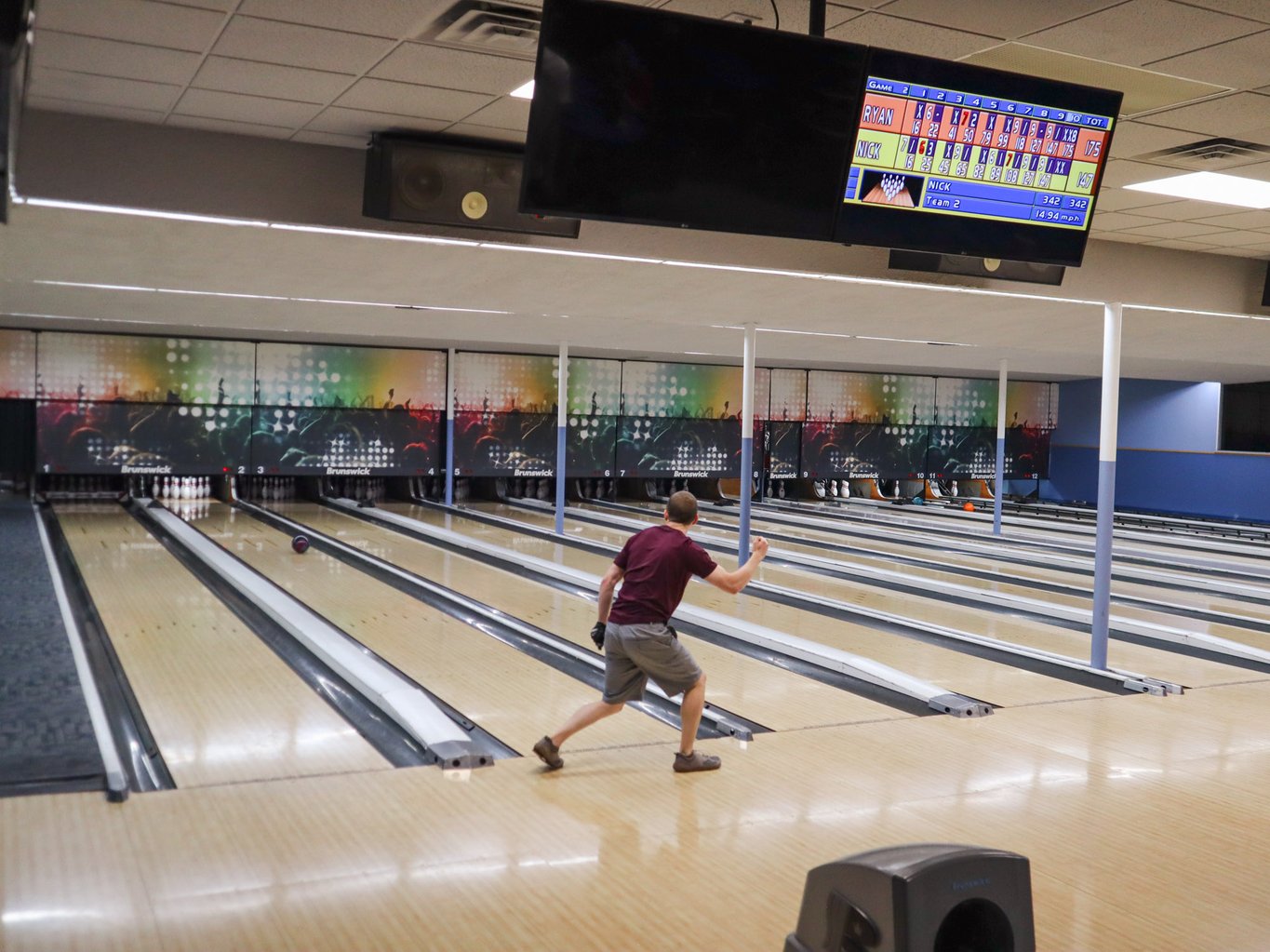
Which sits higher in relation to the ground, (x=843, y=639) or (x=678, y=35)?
(x=678, y=35)

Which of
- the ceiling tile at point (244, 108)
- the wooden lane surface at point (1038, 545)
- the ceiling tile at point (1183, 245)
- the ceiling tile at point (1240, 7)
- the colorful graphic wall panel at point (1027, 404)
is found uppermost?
the ceiling tile at point (244, 108)

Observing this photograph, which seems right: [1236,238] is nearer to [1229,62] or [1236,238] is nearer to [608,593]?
[1229,62]

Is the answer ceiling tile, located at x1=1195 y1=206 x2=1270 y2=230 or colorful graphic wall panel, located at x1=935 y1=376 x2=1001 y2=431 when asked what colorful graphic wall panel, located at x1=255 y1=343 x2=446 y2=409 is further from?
ceiling tile, located at x1=1195 y1=206 x2=1270 y2=230

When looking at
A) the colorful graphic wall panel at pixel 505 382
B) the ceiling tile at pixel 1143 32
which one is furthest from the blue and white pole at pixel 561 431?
the ceiling tile at pixel 1143 32

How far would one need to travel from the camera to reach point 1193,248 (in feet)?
21.9

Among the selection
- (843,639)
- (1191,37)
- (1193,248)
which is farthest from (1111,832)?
(1193,248)

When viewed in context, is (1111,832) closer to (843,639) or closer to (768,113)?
(768,113)

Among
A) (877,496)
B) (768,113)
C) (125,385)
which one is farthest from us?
(877,496)

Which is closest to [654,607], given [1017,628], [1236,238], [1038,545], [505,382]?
[1236,238]

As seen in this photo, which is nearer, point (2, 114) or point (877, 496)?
point (2, 114)

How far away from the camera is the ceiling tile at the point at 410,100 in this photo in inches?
150

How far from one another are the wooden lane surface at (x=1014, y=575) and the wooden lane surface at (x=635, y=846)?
12.9ft

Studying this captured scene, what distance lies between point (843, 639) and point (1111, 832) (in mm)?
3280

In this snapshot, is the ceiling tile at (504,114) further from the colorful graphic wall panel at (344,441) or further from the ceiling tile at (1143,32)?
the colorful graphic wall panel at (344,441)
